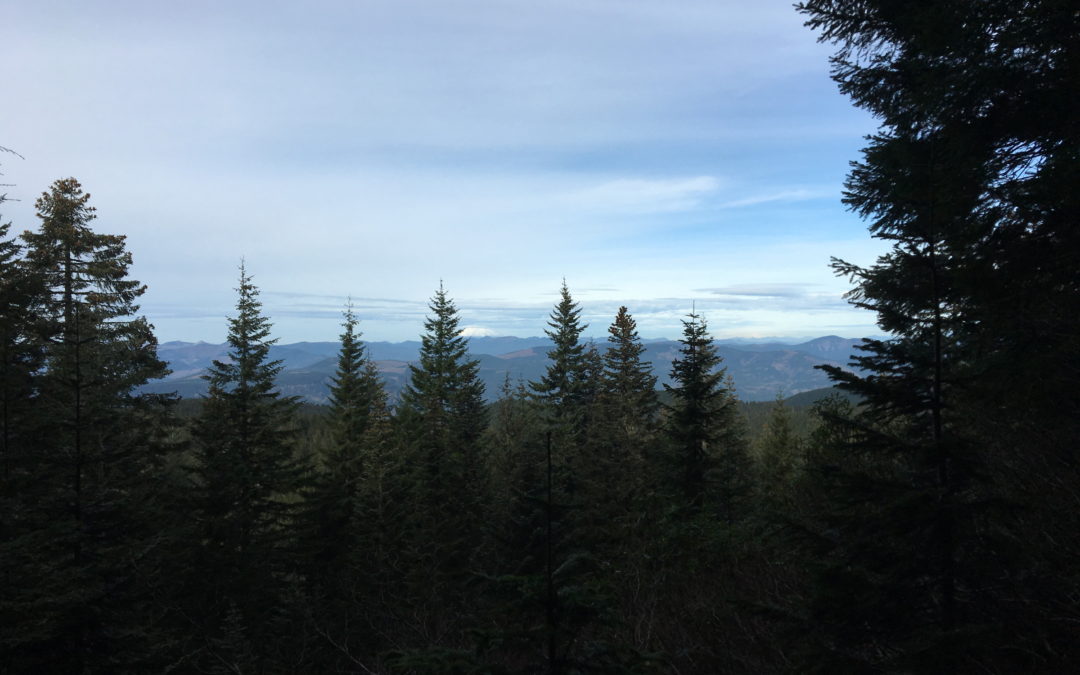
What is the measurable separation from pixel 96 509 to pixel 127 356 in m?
13.1

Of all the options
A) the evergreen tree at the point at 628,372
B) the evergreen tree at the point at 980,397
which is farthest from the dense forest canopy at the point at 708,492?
the evergreen tree at the point at 628,372

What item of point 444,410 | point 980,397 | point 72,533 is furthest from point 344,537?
point 980,397

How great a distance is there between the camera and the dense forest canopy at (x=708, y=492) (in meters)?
4.23

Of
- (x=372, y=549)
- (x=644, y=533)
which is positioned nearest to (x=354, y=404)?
(x=372, y=549)

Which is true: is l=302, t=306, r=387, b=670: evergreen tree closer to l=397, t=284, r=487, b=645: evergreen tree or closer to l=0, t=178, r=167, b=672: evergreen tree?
l=397, t=284, r=487, b=645: evergreen tree

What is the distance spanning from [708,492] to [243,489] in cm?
1960

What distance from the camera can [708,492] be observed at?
2227 cm

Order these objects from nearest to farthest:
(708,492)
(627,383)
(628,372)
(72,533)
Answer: (72,533)
(708,492)
(627,383)
(628,372)

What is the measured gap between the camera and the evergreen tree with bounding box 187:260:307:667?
20.3m

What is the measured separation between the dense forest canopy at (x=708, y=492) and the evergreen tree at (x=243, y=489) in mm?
128

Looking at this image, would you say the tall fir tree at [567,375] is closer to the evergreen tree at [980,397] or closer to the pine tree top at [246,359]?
the pine tree top at [246,359]

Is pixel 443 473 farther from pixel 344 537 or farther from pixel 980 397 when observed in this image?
pixel 980 397

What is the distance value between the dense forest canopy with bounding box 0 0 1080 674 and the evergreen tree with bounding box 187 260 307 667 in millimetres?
128

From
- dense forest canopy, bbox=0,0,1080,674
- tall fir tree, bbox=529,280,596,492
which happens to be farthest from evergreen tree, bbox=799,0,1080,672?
tall fir tree, bbox=529,280,596,492
